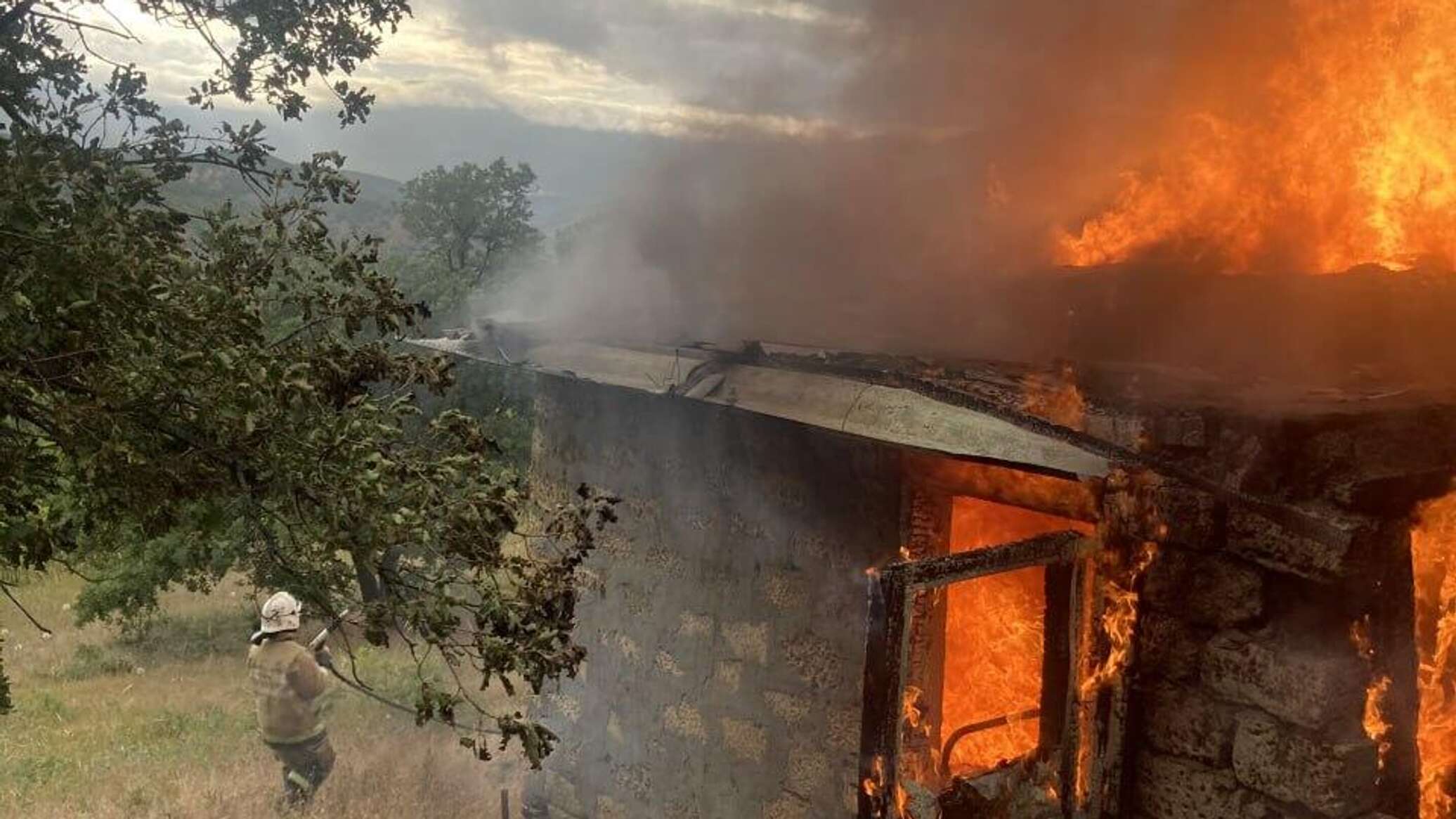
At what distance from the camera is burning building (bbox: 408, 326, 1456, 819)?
389 centimetres

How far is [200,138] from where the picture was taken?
4.40 metres

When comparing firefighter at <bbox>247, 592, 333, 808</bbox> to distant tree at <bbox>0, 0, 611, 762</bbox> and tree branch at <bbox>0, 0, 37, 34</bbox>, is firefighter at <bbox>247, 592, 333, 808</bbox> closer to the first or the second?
distant tree at <bbox>0, 0, 611, 762</bbox>

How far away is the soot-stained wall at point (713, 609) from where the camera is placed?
19.6ft

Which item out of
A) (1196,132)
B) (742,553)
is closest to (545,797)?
(742,553)

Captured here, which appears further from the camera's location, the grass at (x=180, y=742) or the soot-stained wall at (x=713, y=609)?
→ the grass at (x=180, y=742)

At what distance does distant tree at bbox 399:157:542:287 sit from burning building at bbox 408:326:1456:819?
2664 cm

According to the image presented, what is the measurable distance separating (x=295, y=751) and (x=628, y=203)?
230 inches

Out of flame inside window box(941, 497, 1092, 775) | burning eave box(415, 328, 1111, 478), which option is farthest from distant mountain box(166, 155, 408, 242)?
flame inside window box(941, 497, 1092, 775)

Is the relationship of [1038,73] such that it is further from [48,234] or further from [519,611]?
[48,234]

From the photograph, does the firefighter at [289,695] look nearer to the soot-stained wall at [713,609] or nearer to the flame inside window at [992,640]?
the soot-stained wall at [713,609]

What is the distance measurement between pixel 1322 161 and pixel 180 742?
40.1 ft

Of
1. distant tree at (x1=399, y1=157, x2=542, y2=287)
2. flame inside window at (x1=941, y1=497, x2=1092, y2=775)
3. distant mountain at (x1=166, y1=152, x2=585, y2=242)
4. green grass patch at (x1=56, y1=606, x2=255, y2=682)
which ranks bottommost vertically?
green grass patch at (x1=56, y1=606, x2=255, y2=682)

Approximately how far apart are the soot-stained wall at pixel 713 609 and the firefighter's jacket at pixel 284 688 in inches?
91.5

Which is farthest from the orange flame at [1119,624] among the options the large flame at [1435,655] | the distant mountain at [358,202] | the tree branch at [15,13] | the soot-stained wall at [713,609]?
the distant mountain at [358,202]
